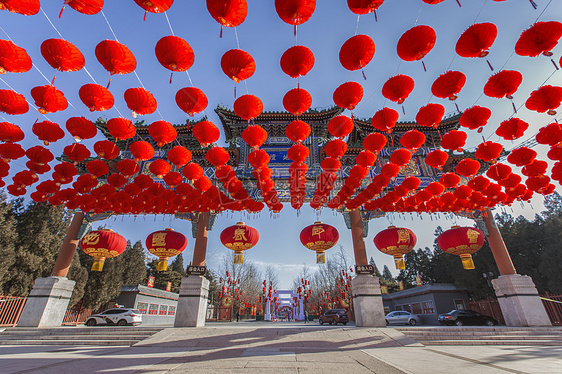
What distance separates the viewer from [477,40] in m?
3.69

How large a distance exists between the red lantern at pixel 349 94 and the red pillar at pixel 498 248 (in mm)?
10405

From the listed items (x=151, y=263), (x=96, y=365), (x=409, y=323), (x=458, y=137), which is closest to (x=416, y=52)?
(x=458, y=137)

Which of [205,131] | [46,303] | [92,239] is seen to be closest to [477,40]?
[205,131]

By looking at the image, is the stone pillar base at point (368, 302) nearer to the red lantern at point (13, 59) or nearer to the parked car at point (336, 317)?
the parked car at point (336, 317)

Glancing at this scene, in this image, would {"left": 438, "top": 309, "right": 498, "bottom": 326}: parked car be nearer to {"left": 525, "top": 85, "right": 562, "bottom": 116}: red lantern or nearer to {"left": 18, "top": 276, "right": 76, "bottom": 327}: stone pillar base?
{"left": 525, "top": 85, "right": 562, "bottom": 116}: red lantern

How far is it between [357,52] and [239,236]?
23.5 ft

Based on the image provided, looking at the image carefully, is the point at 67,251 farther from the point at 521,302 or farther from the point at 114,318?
the point at 521,302

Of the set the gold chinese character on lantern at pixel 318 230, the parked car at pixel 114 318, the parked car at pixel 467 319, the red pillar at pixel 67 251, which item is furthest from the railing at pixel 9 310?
the parked car at pixel 467 319

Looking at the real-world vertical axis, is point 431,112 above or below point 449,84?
above

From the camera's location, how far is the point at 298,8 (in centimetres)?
311

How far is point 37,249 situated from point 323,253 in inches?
702

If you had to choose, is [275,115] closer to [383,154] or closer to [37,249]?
[383,154]

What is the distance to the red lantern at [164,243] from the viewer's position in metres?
9.30

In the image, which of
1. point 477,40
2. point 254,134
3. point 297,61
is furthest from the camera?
point 254,134
